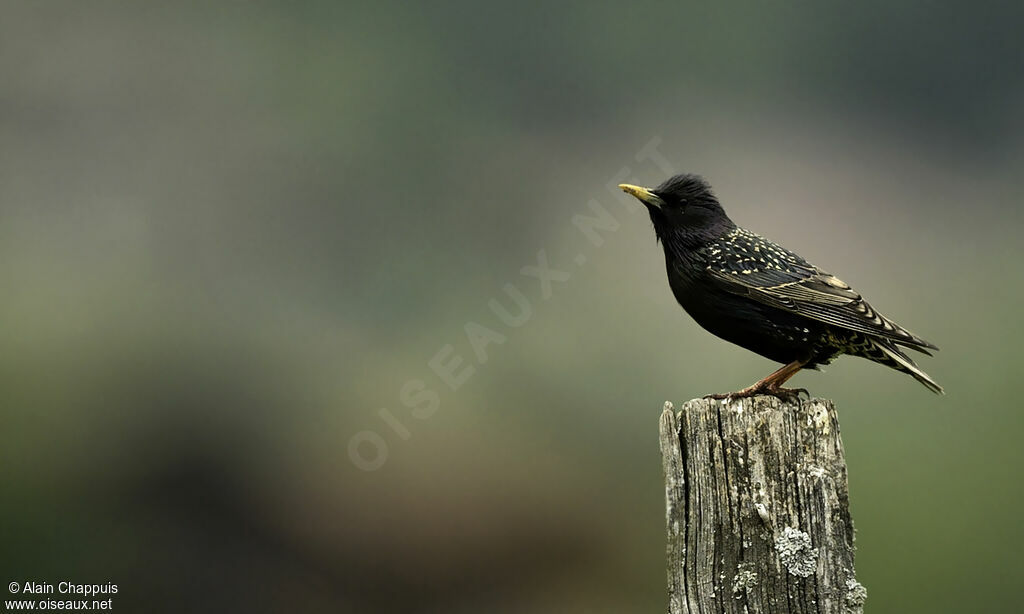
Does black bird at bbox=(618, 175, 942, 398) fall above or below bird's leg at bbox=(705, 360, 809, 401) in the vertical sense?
above

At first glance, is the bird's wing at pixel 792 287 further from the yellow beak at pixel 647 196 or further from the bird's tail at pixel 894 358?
the yellow beak at pixel 647 196

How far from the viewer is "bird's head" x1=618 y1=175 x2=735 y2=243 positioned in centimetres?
655

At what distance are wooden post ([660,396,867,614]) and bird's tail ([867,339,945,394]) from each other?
68.5 inches

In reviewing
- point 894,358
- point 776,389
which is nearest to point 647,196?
point 776,389

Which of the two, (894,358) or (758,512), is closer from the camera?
(758,512)

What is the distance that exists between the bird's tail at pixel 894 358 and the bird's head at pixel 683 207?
50.0 inches

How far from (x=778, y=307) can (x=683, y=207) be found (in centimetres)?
104

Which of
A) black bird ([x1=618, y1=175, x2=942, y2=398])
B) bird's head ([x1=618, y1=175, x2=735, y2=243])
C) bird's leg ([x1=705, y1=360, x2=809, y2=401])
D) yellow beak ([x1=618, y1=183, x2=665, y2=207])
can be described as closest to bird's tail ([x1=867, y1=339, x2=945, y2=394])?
black bird ([x1=618, y1=175, x2=942, y2=398])

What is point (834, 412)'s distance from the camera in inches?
178

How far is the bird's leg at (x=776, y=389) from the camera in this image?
201 inches

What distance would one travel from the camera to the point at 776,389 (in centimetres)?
557

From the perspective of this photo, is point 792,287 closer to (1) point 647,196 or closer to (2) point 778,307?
(2) point 778,307

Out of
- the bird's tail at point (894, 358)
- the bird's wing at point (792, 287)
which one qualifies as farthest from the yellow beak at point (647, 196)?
the bird's tail at point (894, 358)

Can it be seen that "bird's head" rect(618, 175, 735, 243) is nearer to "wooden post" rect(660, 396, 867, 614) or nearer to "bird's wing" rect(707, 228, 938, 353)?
"bird's wing" rect(707, 228, 938, 353)
